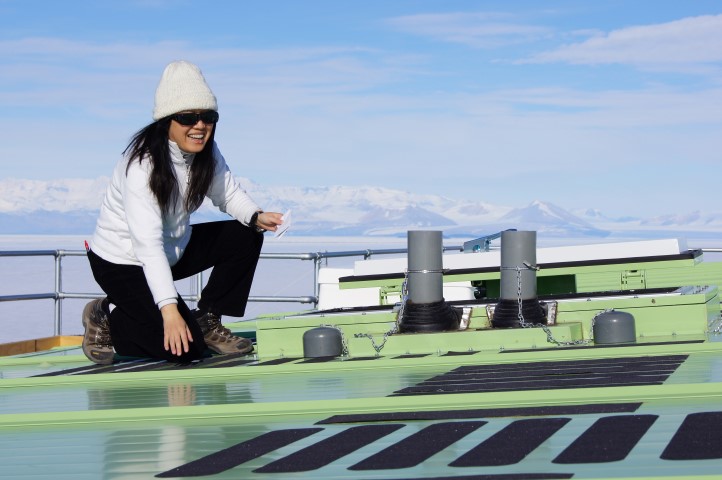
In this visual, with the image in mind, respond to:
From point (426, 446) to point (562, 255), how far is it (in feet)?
14.9

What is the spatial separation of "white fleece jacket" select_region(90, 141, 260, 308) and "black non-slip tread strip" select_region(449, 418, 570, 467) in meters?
2.13

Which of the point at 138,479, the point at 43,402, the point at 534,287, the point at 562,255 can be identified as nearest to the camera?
the point at 138,479

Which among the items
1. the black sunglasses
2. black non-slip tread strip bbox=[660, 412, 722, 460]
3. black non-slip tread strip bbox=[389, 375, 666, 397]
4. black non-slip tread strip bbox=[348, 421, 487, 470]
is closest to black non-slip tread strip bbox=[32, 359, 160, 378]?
the black sunglasses

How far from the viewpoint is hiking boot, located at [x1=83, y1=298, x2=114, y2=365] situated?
18.3ft

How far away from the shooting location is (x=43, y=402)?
4.51m

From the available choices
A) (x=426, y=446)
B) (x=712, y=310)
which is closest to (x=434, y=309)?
(x=712, y=310)

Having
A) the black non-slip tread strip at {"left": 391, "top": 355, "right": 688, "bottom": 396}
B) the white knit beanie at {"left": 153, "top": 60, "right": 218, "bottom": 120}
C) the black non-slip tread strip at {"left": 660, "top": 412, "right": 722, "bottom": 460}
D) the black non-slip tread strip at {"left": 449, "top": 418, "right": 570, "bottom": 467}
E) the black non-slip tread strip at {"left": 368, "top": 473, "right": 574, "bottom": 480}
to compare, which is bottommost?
the black non-slip tread strip at {"left": 368, "top": 473, "right": 574, "bottom": 480}

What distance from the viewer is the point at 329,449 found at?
118 inches

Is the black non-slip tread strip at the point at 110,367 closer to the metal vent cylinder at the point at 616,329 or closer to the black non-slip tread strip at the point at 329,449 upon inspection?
the metal vent cylinder at the point at 616,329

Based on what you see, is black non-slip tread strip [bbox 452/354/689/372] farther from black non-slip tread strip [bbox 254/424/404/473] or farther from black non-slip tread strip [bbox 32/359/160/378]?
black non-slip tread strip [bbox 32/359/160/378]

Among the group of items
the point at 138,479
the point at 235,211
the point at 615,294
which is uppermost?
the point at 235,211

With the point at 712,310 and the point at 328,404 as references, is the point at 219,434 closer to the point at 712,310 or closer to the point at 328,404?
the point at 328,404

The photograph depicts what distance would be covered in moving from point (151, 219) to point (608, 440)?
264 cm

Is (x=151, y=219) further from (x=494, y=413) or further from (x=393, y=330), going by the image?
(x=494, y=413)
